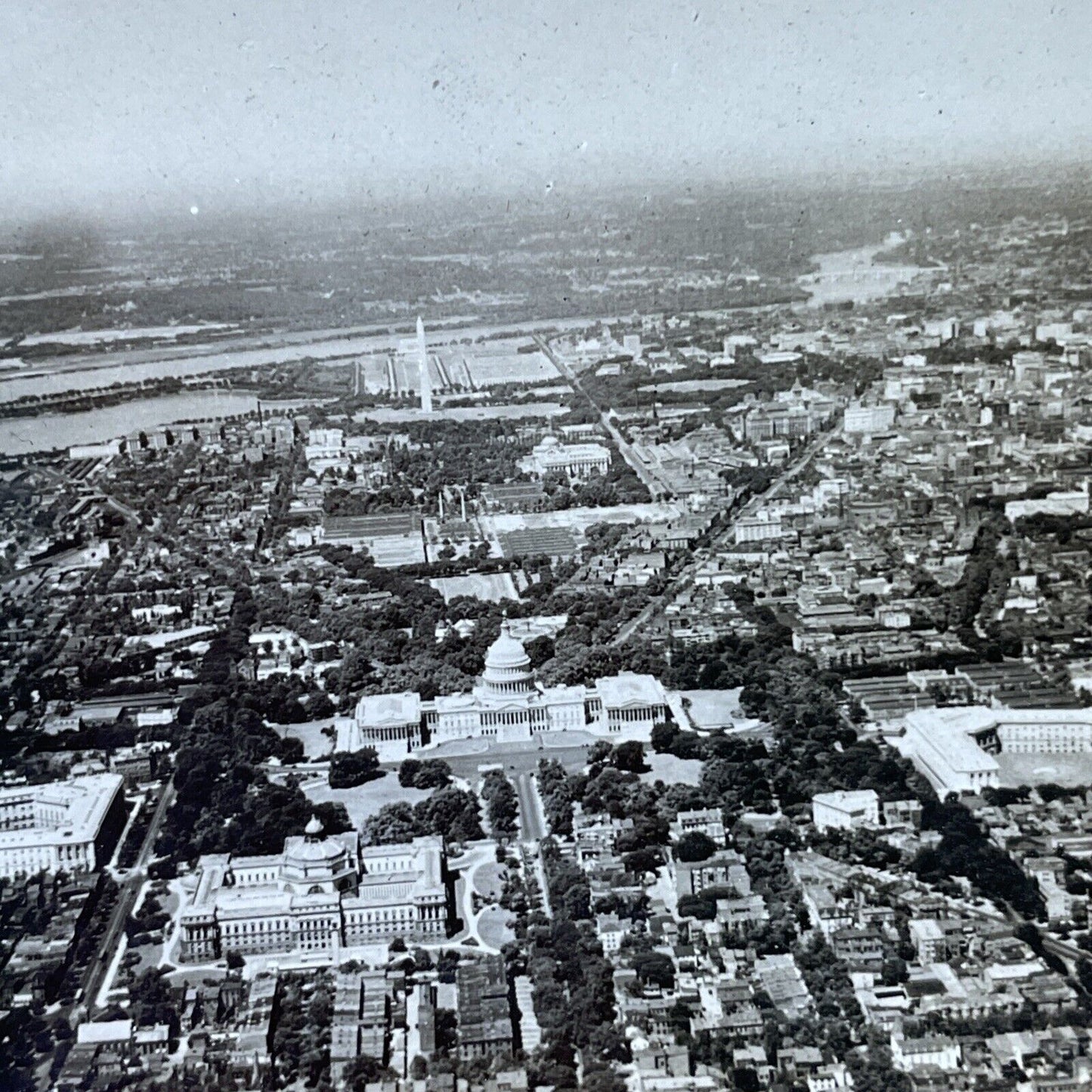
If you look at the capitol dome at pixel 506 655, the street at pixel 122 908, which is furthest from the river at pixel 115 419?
the street at pixel 122 908

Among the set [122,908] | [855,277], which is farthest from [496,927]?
[855,277]

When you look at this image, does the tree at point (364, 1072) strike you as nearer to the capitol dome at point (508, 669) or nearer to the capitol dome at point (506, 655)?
the capitol dome at point (508, 669)

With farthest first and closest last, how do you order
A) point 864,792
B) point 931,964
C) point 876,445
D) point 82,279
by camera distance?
point 82,279 < point 876,445 < point 864,792 < point 931,964

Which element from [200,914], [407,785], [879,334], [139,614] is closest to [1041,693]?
[407,785]

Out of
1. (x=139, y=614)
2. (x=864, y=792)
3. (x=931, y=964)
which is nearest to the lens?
(x=931, y=964)

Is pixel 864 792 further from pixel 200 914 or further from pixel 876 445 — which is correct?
pixel 876 445

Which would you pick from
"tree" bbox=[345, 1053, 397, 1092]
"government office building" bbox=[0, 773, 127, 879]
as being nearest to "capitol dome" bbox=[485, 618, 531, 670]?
"government office building" bbox=[0, 773, 127, 879]

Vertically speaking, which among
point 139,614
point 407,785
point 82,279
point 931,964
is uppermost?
point 82,279
